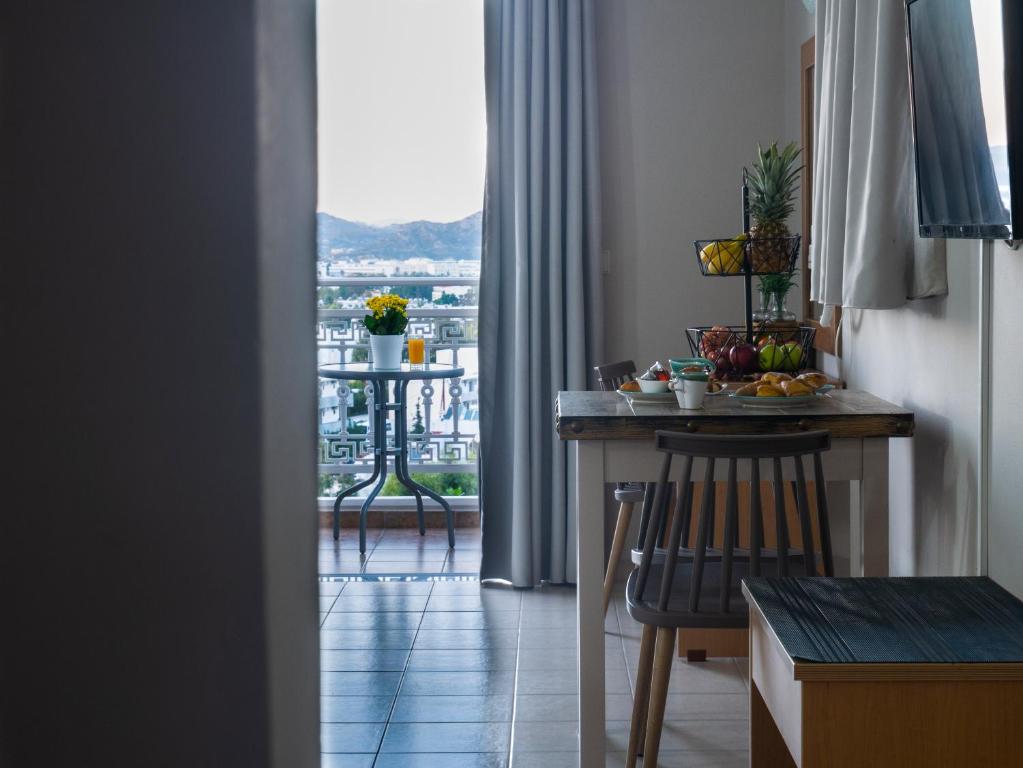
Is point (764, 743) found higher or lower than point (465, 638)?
higher

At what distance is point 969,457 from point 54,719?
2039 mm

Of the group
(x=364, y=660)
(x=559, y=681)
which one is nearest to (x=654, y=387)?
(x=559, y=681)

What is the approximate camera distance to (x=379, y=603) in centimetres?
390

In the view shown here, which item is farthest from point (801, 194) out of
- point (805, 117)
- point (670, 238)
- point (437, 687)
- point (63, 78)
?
point (63, 78)

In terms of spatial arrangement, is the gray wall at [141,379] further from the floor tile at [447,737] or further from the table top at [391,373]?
the table top at [391,373]

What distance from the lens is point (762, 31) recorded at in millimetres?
4125

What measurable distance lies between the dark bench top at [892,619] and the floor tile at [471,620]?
6.49 feet

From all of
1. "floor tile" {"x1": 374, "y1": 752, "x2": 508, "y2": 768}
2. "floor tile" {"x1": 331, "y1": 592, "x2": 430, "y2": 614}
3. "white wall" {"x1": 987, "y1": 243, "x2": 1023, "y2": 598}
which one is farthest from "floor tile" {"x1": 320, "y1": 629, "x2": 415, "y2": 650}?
"white wall" {"x1": 987, "y1": 243, "x2": 1023, "y2": 598}

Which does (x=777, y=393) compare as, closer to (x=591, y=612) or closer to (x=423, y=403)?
(x=591, y=612)

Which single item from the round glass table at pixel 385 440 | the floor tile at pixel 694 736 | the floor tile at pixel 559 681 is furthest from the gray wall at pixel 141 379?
the round glass table at pixel 385 440

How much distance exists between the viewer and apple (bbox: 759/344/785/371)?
2.98 m

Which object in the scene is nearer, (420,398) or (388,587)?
(388,587)

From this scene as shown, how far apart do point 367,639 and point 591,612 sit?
1358 millimetres

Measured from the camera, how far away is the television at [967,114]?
5.05 ft
